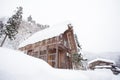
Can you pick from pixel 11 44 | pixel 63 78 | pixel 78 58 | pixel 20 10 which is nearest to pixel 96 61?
pixel 78 58

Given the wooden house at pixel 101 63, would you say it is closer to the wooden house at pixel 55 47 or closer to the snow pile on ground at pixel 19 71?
the wooden house at pixel 55 47

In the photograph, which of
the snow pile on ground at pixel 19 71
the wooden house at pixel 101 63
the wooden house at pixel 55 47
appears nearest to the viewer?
the snow pile on ground at pixel 19 71

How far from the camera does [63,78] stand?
16.0ft

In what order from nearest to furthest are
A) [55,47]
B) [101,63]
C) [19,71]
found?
[19,71] → [55,47] → [101,63]

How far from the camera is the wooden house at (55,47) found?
65.0 ft

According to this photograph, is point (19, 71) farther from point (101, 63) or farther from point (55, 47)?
point (101, 63)

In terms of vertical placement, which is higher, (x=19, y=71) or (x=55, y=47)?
(x=55, y=47)

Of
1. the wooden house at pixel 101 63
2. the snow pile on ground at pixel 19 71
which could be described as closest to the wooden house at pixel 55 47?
the snow pile on ground at pixel 19 71

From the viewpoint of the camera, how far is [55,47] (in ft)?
63.8

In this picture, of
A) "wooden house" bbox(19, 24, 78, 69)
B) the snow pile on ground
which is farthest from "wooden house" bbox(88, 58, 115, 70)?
the snow pile on ground

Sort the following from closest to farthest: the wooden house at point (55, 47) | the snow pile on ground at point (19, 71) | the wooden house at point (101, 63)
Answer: the snow pile on ground at point (19, 71) → the wooden house at point (55, 47) → the wooden house at point (101, 63)

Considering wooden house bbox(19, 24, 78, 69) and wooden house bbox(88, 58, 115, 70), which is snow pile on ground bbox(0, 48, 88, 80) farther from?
wooden house bbox(88, 58, 115, 70)

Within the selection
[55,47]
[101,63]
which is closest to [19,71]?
[55,47]

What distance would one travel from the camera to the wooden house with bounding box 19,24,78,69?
780 inches
